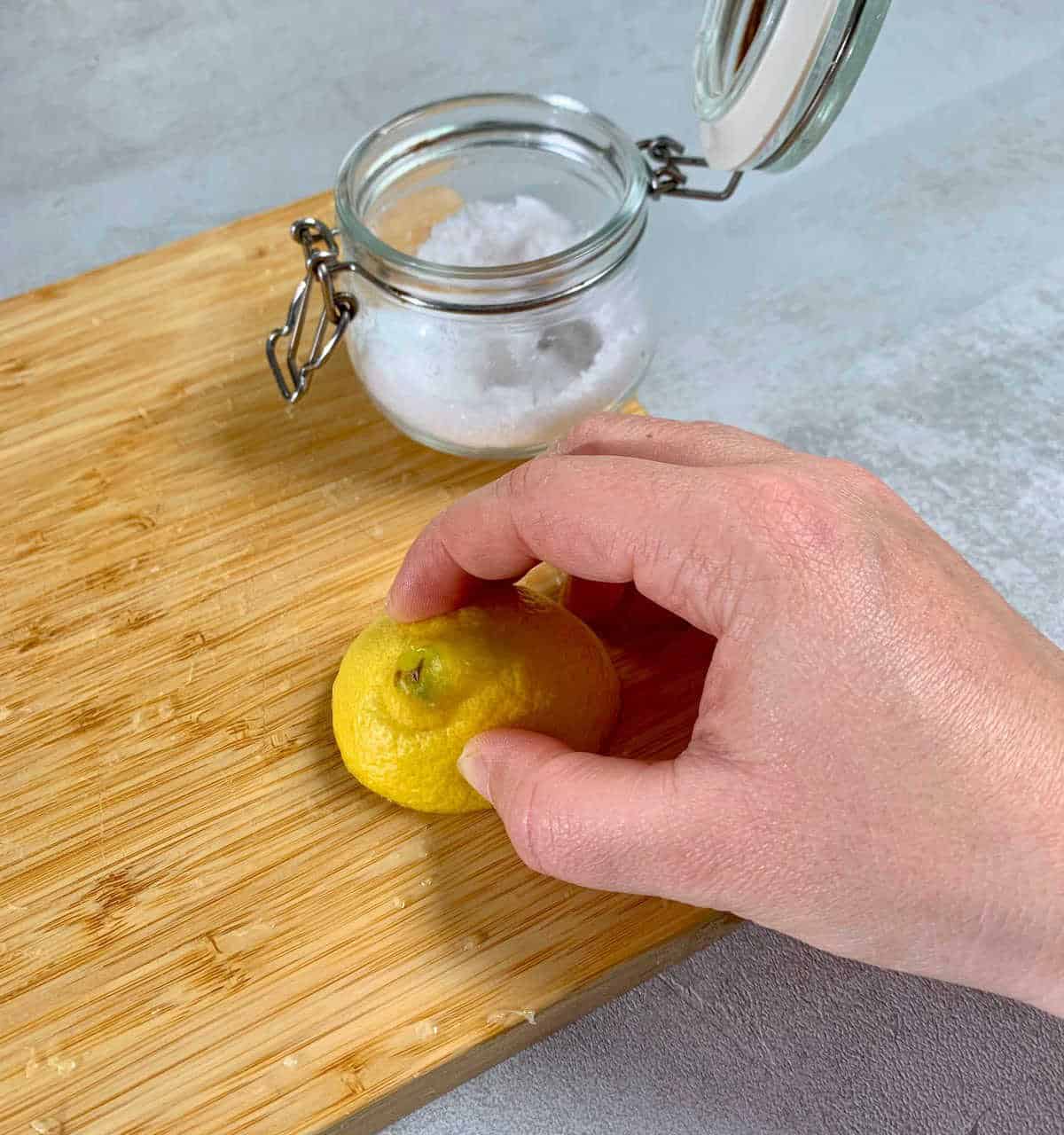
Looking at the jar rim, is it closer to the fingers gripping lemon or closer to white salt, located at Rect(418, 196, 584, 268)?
white salt, located at Rect(418, 196, 584, 268)

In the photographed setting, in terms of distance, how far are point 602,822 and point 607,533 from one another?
21 centimetres

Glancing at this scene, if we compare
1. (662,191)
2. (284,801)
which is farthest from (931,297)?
(284,801)

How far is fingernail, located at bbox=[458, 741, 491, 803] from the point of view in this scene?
0.93 m

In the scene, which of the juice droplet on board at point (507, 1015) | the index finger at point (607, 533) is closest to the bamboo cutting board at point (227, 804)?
the juice droplet on board at point (507, 1015)

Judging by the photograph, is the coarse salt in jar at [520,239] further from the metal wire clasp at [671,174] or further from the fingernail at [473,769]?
the fingernail at [473,769]

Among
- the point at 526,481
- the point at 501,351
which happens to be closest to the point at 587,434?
the point at 526,481

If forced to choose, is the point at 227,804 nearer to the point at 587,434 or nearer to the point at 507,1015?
the point at 507,1015

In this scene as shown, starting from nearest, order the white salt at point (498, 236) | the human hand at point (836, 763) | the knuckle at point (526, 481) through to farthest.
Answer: the human hand at point (836, 763)
the knuckle at point (526, 481)
the white salt at point (498, 236)

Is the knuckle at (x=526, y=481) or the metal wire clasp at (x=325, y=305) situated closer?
the knuckle at (x=526, y=481)

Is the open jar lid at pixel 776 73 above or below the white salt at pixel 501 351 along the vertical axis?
above

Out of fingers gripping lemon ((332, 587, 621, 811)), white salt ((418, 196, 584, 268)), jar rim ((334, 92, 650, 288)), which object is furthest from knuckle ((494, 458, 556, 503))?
white salt ((418, 196, 584, 268))

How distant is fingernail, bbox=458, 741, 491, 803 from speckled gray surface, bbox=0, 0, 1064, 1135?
0.63ft

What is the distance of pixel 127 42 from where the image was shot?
2.53m

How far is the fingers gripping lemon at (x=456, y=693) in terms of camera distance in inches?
38.9
